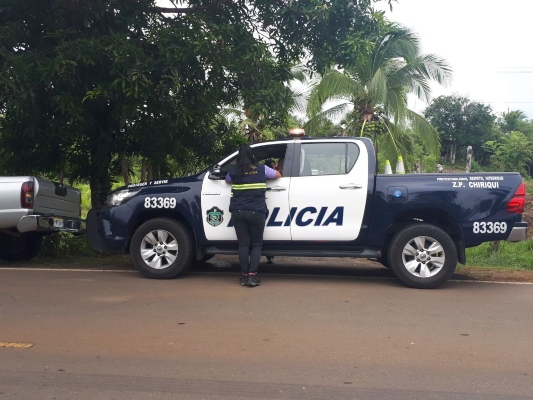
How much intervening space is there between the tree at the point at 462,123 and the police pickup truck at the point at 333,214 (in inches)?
1433

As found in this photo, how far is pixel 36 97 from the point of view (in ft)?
31.6

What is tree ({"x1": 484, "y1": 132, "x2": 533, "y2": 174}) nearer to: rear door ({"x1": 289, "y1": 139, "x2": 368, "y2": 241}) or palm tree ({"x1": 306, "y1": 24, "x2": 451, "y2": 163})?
palm tree ({"x1": 306, "y1": 24, "x2": 451, "y2": 163})

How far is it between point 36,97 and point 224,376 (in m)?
6.60

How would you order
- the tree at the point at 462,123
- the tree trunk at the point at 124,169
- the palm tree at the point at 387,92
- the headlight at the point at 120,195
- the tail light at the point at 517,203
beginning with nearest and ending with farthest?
1. the tail light at the point at 517,203
2. the headlight at the point at 120,195
3. the tree trunk at the point at 124,169
4. the palm tree at the point at 387,92
5. the tree at the point at 462,123

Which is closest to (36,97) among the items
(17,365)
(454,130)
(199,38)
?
(199,38)

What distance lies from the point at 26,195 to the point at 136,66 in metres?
2.37

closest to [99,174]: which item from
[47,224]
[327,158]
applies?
[47,224]

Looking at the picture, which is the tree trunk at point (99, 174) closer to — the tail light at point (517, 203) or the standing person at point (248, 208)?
the standing person at point (248, 208)

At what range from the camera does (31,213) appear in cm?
889

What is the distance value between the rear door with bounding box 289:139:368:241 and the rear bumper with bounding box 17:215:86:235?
3.62 m

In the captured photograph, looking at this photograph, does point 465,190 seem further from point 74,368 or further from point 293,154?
point 74,368

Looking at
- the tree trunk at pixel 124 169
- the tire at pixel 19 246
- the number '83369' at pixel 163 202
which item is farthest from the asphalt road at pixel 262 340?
the tree trunk at pixel 124 169

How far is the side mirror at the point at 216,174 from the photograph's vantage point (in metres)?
8.14

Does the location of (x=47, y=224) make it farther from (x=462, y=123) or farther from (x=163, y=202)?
(x=462, y=123)
